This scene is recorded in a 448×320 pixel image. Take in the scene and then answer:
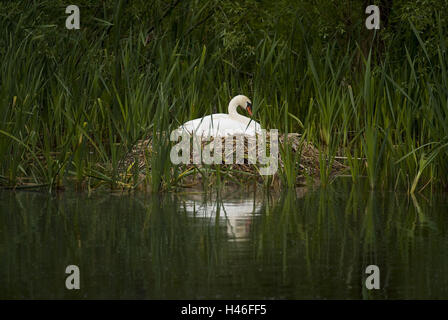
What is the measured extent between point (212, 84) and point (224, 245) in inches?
221

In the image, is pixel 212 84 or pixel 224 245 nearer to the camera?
pixel 224 245

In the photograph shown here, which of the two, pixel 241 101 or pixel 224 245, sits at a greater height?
pixel 241 101

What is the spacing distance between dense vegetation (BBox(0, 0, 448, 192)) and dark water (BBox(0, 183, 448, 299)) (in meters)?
0.51

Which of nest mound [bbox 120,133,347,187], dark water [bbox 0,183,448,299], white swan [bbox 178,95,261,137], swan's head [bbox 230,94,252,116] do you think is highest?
swan's head [bbox 230,94,252,116]

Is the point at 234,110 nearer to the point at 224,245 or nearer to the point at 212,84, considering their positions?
the point at 212,84

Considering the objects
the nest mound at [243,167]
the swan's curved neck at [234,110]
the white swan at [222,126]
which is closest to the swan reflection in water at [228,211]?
the nest mound at [243,167]

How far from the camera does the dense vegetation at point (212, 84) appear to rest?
972 cm

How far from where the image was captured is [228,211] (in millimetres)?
8438

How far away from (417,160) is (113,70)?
14.2 feet

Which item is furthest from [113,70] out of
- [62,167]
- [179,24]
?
[62,167]

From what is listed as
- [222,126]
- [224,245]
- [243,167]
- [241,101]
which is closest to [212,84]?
[241,101]

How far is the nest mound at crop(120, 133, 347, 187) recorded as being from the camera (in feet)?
32.6

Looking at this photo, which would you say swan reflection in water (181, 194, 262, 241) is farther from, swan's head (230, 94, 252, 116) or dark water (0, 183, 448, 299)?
swan's head (230, 94, 252, 116)

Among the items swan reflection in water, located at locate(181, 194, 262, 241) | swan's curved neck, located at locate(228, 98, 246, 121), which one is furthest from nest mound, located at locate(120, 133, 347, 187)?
swan's curved neck, located at locate(228, 98, 246, 121)
